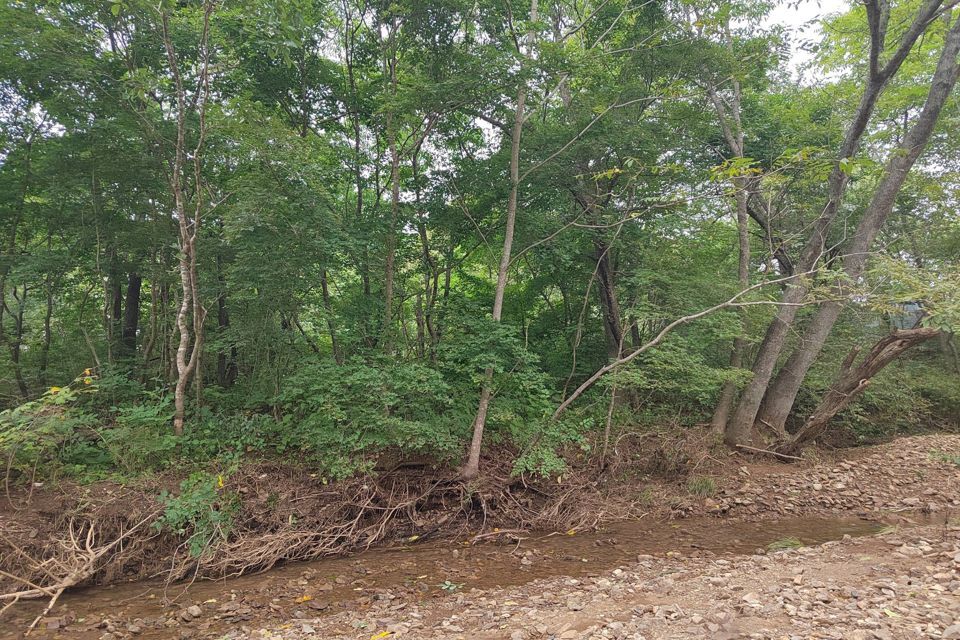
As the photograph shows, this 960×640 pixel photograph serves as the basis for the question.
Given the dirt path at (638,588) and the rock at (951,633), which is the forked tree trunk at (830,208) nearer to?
the dirt path at (638,588)

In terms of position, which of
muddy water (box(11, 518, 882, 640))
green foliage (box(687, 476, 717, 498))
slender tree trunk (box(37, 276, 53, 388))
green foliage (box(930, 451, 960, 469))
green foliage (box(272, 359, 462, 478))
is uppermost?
slender tree trunk (box(37, 276, 53, 388))

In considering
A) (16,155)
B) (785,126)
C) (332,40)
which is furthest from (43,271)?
(785,126)

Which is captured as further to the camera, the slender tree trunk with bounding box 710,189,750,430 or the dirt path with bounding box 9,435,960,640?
the slender tree trunk with bounding box 710,189,750,430

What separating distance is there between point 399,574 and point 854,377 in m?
8.63

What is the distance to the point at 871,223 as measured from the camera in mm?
8391

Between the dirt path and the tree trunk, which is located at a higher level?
the tree trunk

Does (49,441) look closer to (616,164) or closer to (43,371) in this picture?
(43,371)

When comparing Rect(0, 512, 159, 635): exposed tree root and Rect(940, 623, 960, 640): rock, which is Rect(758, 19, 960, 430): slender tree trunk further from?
Rect(0, 512, 159, 635): exposed tree root

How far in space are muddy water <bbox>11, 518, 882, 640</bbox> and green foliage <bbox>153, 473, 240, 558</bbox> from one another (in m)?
0.47

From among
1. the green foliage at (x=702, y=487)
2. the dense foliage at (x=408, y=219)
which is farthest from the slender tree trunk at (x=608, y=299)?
the green foliage at (x=702, y=487)

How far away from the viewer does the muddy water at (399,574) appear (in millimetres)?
4324

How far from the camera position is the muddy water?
14.2ft

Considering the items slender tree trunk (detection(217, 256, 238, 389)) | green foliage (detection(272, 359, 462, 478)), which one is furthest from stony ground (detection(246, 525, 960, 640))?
slender tree trunk (detection(217, 256, 238, 389))

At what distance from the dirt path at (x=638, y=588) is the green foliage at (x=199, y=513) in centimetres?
53
